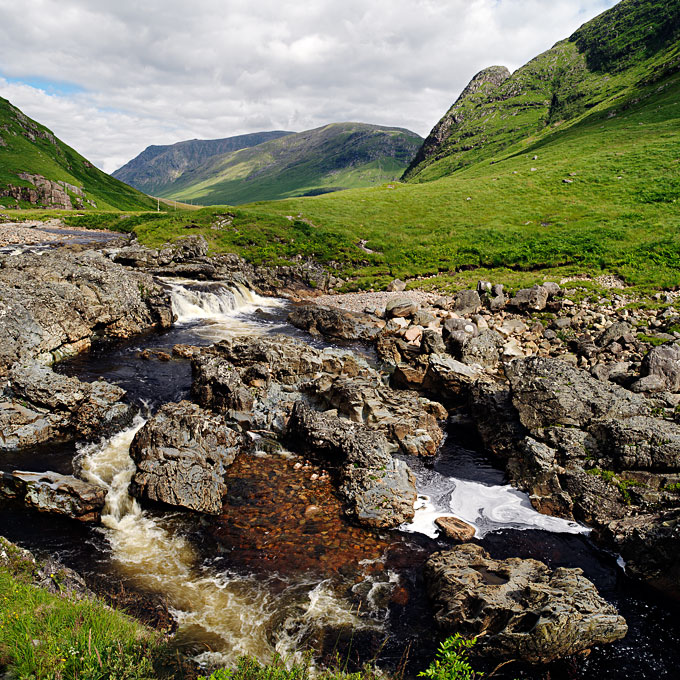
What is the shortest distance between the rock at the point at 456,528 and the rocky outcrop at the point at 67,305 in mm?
23005

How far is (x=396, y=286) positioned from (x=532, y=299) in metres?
17.0

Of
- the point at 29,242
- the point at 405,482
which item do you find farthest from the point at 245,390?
the point at 29,242

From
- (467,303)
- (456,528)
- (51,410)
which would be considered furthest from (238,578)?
(467,303)

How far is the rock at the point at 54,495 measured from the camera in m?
14.4

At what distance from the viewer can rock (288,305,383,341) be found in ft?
114

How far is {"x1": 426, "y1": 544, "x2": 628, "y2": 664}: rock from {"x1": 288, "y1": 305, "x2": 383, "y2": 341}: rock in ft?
76.8

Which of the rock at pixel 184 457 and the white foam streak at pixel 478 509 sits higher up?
the rock at pixel 184 457

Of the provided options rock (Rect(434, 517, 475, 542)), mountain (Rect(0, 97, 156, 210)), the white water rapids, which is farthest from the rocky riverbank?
mountain (Rect(0, 97, 156, 210))

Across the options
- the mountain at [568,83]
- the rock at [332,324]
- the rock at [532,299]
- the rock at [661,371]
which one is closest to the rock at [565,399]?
the rock at [661,371]

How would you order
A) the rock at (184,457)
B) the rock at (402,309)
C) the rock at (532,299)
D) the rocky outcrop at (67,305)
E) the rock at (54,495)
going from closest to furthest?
1. the rock at (54,495)
2. the rock at (184,457)
3. the rocky outcrop at (67,305)
4. the rock at (532,299)
5. the rock at (402,309)

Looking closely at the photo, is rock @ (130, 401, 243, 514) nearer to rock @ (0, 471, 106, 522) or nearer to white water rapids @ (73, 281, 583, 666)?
white water rapids @ (73, 281, 583, 666)

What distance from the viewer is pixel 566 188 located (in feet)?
227

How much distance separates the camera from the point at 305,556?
13.5m

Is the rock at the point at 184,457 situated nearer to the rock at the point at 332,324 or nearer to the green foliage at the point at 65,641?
the green foliage at the point at 65,641
